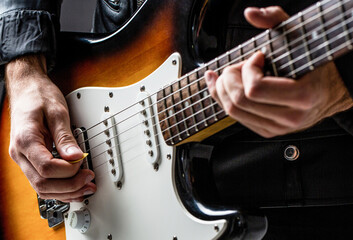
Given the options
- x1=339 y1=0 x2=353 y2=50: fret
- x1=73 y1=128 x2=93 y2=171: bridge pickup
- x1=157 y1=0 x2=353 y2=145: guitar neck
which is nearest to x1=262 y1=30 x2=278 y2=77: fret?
x1=157 y1=0 x2=353 y2=145: guitar neck

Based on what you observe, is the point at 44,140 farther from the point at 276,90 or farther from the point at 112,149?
the point at 276,90

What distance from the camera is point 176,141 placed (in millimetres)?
768

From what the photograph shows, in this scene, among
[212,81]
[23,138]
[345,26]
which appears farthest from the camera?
[23,138]

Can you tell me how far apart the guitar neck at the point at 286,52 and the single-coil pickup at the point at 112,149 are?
20cm

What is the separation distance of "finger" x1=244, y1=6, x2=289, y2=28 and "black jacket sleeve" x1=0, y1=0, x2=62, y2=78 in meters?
0.65

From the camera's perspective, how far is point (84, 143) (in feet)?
3.22

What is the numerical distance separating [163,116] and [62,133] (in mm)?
283

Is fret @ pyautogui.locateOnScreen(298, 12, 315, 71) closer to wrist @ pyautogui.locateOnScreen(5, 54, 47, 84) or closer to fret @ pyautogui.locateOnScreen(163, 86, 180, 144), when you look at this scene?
fret @ pyautogui.locateOnScreen(163, 86, 180, 144)

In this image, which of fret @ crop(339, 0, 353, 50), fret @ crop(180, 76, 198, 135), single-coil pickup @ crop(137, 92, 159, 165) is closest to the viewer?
fret @ crop(339, 0, 353, 50)

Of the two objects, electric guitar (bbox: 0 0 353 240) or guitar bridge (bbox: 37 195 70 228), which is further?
guitar bridge (bbox: 37 195 70 228)

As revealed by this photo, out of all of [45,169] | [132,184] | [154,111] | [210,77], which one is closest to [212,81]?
[210,77]

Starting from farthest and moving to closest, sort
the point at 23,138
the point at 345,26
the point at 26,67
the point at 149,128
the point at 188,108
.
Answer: the point at 26,67 < the point at 23,138 < the point at 149,128 < the point at 188,108 < the point at 345,26

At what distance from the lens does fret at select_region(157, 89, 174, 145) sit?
30.5 inches

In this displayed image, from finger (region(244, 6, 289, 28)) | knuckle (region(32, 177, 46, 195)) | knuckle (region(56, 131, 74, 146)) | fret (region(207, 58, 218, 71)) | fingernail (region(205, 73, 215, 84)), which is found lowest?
knuckle (region(32, 177, 46, 195))
